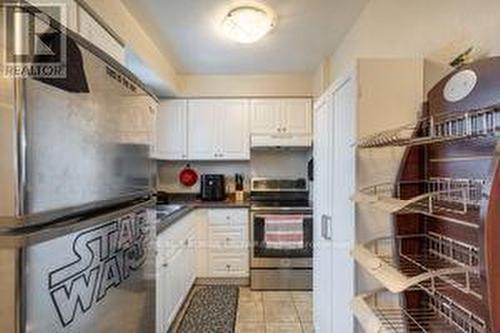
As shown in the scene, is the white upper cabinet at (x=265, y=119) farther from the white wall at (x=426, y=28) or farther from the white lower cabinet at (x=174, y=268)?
the white wall at (x=426, y=28)

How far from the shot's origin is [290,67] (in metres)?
4.32

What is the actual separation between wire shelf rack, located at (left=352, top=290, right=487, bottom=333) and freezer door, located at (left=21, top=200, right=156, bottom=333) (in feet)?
2.66

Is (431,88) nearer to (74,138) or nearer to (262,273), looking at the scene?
(74,138)

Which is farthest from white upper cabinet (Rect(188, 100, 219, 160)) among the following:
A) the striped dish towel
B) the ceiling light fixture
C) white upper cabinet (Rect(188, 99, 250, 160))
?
→ the ceiling light fixture

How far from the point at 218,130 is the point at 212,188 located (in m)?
0.71

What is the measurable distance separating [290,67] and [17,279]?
13.0ft

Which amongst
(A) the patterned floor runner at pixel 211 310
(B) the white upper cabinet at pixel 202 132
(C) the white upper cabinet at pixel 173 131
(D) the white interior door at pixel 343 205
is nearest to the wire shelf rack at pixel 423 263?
(D) the white interior door at pixel 343 205

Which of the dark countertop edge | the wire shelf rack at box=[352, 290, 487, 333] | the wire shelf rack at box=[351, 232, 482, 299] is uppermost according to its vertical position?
the wire shelf rack at box=[351, 232, 482, 299]

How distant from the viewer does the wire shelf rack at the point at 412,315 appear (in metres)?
1.19

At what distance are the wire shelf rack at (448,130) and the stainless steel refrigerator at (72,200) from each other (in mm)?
888

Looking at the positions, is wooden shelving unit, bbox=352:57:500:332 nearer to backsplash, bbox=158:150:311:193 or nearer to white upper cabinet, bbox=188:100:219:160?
white upper cabinet, bbox=188:100:219:160

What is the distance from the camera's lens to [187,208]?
386 cm

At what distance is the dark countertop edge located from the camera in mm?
2710

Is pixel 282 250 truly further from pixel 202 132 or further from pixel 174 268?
pixel 202 132
